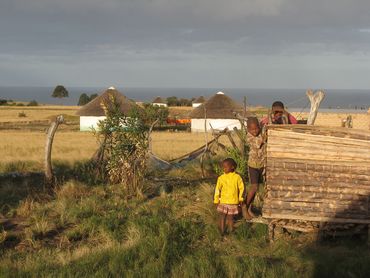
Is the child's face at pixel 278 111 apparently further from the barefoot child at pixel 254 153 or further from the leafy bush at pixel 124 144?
the leafy bush at pixel 124 144

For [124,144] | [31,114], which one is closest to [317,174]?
[124,144]

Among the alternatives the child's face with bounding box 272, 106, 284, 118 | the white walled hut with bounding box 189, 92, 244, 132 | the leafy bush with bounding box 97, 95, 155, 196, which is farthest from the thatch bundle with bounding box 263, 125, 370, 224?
the white walled hut with bounding box 189, 92, 244, 132

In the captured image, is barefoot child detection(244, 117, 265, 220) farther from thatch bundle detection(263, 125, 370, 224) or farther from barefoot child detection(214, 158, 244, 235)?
thatch bundle detection(263, 125, 370, 224)

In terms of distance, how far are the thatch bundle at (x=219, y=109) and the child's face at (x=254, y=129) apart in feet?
108

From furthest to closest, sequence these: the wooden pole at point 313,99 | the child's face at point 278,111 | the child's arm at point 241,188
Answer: the wooden pole at point 313,99, the child's face at point 278,111, the child's arm at point 241,188

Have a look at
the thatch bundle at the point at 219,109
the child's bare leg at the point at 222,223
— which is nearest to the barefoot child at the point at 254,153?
the child's bare leg at the point at 222,223

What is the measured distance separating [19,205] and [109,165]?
8.39ft

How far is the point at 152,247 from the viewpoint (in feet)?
24.0

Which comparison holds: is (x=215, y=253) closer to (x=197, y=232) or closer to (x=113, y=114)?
(x=197, y=232)

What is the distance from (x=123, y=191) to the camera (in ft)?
37.7

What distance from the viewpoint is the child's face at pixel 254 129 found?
28.5 feet

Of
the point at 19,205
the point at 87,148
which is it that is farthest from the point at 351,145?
the point at 87,148

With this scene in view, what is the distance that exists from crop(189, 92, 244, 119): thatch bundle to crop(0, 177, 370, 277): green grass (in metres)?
31.3

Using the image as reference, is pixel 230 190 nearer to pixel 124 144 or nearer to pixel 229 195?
pixel 229 195
